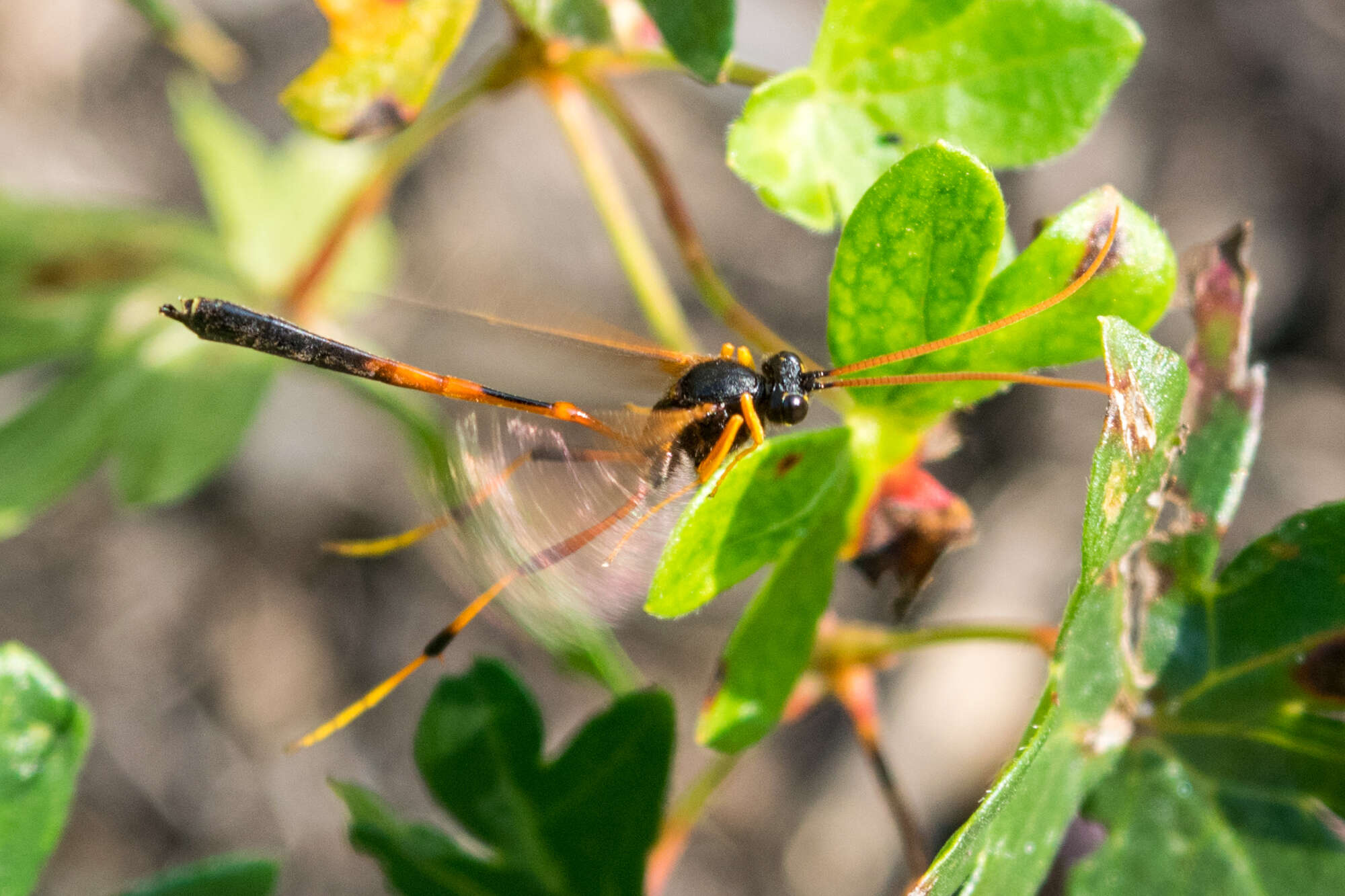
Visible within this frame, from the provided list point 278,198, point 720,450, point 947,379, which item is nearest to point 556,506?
point 720,450

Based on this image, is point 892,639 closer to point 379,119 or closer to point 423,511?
point 379,119

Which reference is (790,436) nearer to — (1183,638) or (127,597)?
(1183,638)

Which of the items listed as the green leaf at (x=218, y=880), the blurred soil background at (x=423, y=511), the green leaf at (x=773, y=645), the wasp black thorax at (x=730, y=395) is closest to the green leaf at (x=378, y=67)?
the wasp black thorax at (x=730, y=395)

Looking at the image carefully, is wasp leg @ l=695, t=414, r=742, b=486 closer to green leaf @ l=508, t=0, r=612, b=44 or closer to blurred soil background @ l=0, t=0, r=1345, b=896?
green leaf @ l=508, t=0, r=612, b=44

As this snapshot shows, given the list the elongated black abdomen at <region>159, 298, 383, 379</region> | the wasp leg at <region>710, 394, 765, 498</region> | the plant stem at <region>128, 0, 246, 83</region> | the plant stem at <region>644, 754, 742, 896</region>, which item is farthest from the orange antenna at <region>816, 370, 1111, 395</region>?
the plant stem at <region>128, 0, 246, 83</region>

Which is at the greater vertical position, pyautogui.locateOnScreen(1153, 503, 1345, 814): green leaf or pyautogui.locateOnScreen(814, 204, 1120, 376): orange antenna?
pyautogui.locateOnScreen(814, 204, 1120, 376): orange antenna

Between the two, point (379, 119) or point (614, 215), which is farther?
point (614, 215)
